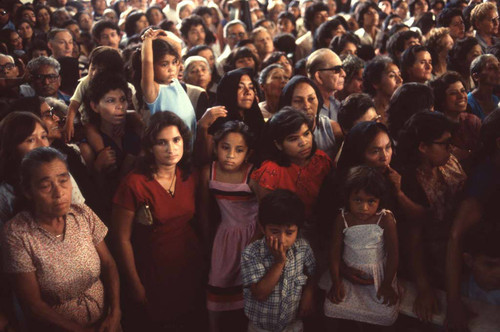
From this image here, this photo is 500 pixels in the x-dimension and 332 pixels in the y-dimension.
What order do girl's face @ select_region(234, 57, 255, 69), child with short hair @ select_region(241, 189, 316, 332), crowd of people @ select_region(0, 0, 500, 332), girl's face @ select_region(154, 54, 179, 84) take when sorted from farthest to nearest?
girl's face @ select_region(234, 57, 255, 69) < girl's face @ select_region(154, 54, 179, 84) < child with short hair @ select_region(241, 189, 316, 332) < crowd of people @ select_region(0, 0, 500, 332)

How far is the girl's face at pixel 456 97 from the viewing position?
340 cm

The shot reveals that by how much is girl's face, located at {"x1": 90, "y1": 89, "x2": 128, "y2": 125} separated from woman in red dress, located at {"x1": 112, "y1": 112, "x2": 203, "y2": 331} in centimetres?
50

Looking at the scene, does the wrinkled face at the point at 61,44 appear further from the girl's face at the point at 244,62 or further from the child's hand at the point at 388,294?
the child's hand at the point at 388,294

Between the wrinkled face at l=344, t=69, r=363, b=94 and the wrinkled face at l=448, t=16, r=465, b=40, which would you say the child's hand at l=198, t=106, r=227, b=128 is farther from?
the wrinkled face at l=448, t=16, r=465, b=40

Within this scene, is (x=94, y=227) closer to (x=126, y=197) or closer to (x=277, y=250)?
(x=126, y=197)

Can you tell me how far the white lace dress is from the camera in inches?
89.6

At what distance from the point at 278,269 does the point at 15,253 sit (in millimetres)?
1215

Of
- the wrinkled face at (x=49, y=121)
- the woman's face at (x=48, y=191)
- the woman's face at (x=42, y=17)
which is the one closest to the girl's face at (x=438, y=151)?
the woman's face at (x=48, y=191)

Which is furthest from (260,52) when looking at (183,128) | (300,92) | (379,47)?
(183,128)

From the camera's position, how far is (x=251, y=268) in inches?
89.7

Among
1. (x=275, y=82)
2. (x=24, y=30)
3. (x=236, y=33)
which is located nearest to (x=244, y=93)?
(x=275, y=82)

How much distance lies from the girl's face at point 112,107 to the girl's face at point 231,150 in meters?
0.80

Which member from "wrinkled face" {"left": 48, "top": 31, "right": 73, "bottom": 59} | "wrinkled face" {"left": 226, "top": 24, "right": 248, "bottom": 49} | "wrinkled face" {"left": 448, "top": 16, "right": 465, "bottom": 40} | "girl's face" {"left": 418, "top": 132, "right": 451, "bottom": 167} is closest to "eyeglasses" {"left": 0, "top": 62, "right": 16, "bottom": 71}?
"wrinkled face" {"left": 48, "top": 31, "right": 73, "bottom": 59}

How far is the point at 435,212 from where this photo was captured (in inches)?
94.3
